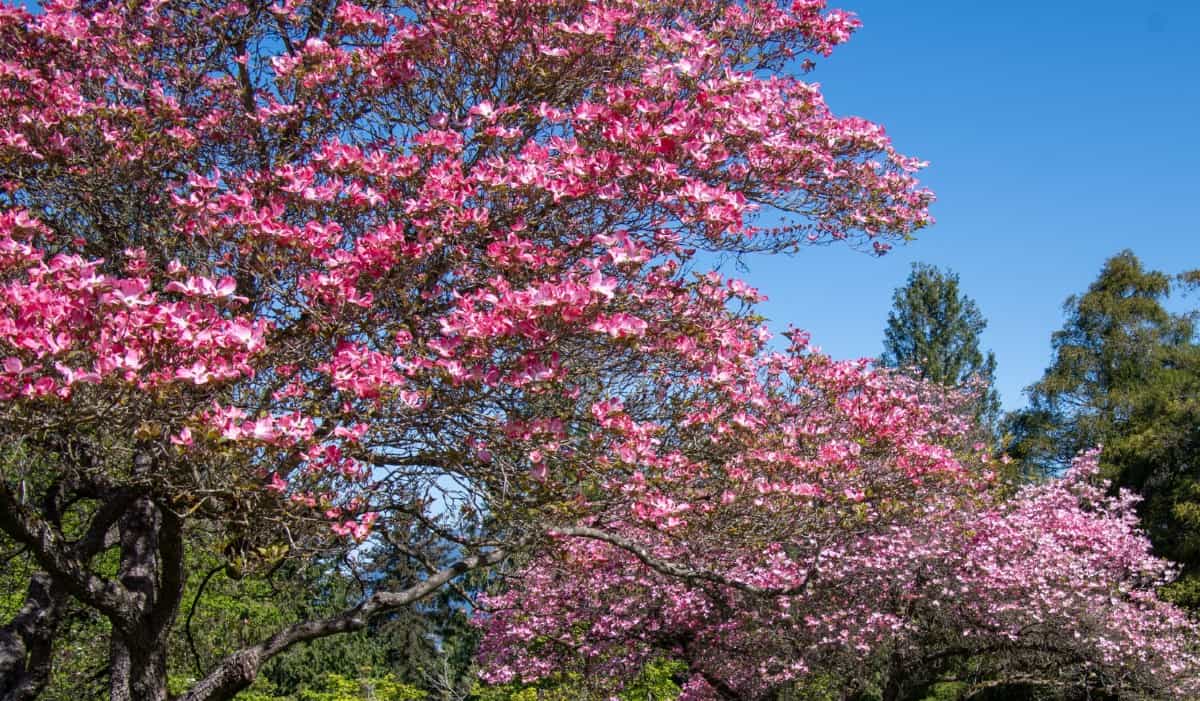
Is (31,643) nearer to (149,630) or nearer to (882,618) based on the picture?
(149,630)

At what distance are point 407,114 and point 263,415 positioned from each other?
7.84 feet

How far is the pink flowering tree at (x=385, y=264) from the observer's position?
12.5 feet

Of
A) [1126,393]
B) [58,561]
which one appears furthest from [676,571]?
[1126,393]

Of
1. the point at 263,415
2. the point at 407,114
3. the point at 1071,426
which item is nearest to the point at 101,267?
the point at 407,114

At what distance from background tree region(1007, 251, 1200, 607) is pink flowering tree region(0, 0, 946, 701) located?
18855 millimetres

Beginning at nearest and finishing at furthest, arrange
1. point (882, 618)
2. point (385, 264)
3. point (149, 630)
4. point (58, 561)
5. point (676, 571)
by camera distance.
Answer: point (385, 264) → point (58, 561) → point (149, 630) → point (676, 571) → point (882, 618)

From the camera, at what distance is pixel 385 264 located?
4.29m

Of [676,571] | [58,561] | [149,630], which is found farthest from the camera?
[676,571]

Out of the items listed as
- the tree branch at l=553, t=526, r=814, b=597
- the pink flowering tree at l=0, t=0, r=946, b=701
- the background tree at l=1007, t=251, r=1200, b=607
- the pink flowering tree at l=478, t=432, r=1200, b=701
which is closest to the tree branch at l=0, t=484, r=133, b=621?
the pink flowering tree at l=0, t=0, r=946, b=701

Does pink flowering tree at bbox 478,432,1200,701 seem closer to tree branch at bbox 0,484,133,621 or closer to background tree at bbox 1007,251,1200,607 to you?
tree branch at bbox 0,484,133,621

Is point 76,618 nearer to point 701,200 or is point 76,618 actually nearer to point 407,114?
point 407,114

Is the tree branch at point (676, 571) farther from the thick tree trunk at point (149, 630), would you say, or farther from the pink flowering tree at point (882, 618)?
the pink flowering tree at point (882, 618)

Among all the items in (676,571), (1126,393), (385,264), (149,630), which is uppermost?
(1126,393)

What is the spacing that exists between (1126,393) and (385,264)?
1003 inches
